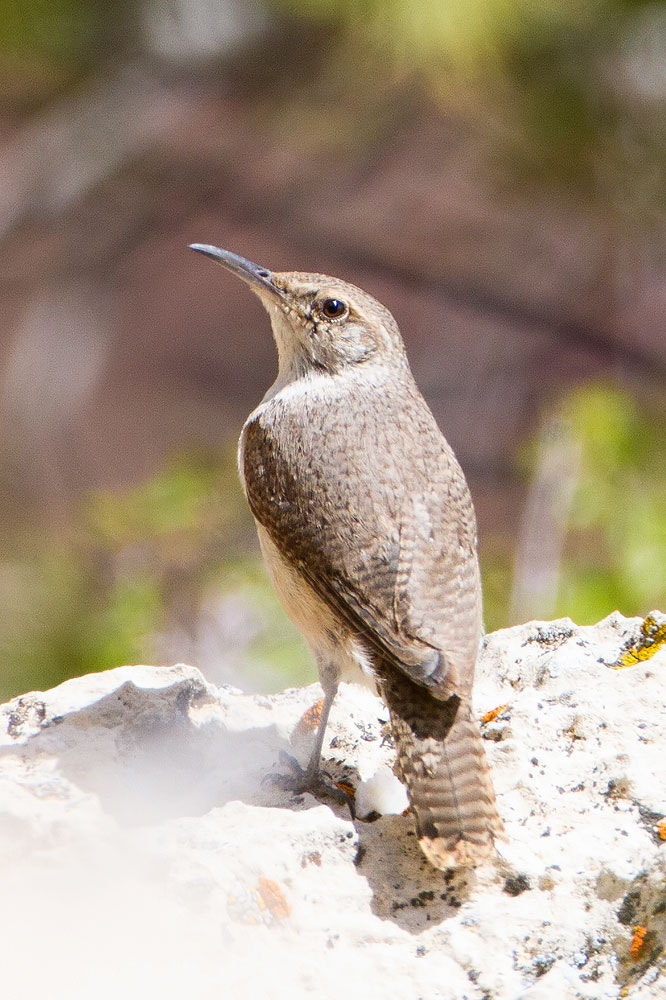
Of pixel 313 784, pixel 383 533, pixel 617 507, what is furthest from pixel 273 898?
pixel 617 507

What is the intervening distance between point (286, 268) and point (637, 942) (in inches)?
459

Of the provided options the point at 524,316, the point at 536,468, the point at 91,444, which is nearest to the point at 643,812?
the point at 536,468

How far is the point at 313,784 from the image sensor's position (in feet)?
11.5

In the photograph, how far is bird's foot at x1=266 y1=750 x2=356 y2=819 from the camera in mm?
3475

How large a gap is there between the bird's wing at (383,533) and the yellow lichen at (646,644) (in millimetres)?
511

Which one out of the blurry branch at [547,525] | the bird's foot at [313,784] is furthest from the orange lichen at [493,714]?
the blurry branch at [547,525]

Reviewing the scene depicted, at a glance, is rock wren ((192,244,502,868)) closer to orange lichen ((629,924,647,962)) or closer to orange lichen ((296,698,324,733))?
orange lichen ((296,698,324,733))

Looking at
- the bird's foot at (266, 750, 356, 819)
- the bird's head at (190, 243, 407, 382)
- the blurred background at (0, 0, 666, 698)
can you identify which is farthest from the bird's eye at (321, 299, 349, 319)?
the blurred background at (0, 0, 666, 698)

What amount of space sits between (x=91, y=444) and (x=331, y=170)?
4.08m

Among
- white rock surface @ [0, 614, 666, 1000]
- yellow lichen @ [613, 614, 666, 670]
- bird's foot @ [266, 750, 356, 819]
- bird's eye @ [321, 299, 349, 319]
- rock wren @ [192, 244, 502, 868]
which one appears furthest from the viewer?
bird's eye @ [321, 299, 349, 319]

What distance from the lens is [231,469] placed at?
7465 millimetres

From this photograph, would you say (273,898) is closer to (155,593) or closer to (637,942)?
(637,942)

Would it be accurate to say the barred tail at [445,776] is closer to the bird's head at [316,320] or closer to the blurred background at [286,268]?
the bird's head at [316,320]

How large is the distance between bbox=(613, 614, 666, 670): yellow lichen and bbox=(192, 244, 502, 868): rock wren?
1.64 feet
